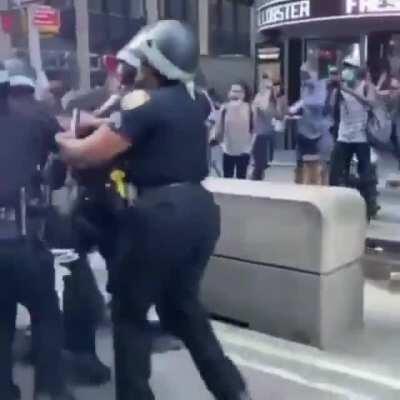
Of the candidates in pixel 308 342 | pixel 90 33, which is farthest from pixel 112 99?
pixel 90 33

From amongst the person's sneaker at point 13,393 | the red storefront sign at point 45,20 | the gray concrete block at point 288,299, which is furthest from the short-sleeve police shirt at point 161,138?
the red storefront sign at point 45,20

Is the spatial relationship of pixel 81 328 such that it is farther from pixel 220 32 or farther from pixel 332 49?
pixel 220 32

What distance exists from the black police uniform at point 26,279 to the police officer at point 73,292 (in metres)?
0.30

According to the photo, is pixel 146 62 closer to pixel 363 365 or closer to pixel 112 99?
pixel 112 99

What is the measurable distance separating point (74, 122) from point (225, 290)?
1.94 metres

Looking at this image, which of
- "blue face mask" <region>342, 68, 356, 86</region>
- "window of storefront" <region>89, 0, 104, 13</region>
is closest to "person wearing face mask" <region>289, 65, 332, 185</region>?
"blue face mask" <region>342, 68, 356, 86</region>

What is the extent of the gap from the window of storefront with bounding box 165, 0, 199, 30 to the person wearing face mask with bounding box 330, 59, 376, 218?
21.3 metres

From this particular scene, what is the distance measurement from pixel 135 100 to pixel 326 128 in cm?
793

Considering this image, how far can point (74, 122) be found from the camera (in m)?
4.50

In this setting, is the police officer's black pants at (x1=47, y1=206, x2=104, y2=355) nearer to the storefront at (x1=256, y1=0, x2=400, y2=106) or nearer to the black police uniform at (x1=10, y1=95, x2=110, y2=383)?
the black police uniform at (x1=10, y1=95, x2=110, y2=383)

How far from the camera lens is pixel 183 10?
32.0 m

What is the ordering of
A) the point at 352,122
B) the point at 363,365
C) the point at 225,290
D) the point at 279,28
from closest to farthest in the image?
the point at 363,365, the point at 225,290, the point at 352,122, the point at 279,28

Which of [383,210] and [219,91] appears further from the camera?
[219,91]

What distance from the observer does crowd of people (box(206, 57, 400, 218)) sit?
33.6 feet
